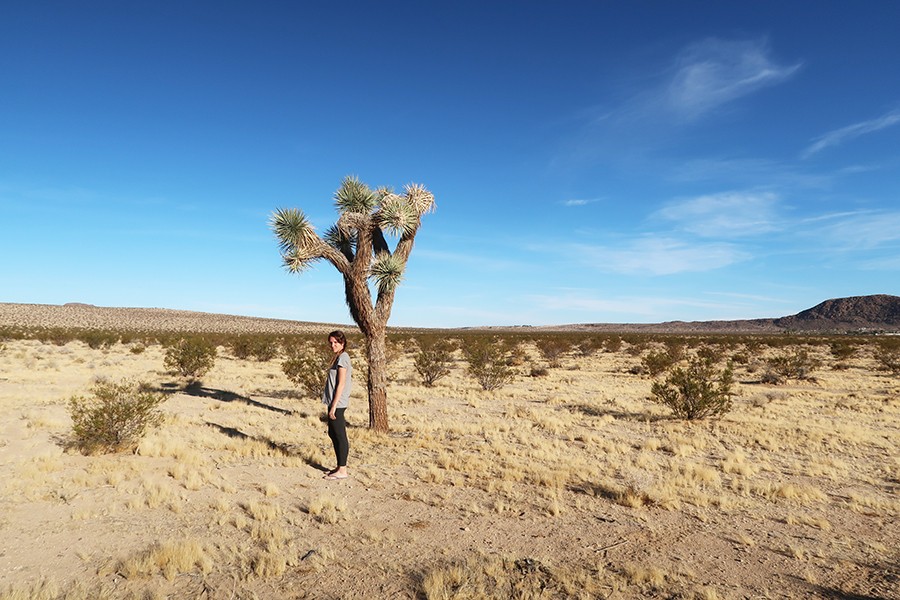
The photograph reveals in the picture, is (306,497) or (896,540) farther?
(306,497)

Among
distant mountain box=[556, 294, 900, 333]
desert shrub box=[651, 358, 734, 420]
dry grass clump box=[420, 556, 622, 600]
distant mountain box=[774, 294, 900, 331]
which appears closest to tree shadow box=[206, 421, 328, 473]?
dry grass clump box=[420, 556, 622, 600]

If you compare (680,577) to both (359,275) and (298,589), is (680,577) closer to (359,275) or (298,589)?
(298,589)

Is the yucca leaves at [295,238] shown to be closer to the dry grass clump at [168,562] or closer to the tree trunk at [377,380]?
the tree trunk at [377,380]

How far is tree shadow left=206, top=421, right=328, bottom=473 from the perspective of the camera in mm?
8766

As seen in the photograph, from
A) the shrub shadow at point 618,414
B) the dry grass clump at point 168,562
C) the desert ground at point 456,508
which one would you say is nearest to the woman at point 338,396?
the desert ground at point 456,508

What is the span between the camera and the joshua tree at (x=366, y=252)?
35.8 ft

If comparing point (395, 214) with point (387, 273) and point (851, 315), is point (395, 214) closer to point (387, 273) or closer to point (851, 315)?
point (387, 273)

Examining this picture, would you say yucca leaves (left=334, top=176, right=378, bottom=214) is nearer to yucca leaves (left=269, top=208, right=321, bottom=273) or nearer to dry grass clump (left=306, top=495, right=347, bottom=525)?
yucca leaves (left=269, top=208, right=321, bottom=273)

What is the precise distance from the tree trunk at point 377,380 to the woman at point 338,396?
3.22 meters

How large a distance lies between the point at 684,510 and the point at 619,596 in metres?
2.81

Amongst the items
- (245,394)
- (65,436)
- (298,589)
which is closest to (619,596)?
(298,589)

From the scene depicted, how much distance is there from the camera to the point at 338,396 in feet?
25.2

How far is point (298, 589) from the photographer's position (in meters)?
4.55

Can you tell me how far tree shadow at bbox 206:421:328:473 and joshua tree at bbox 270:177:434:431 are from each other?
7.10ft
